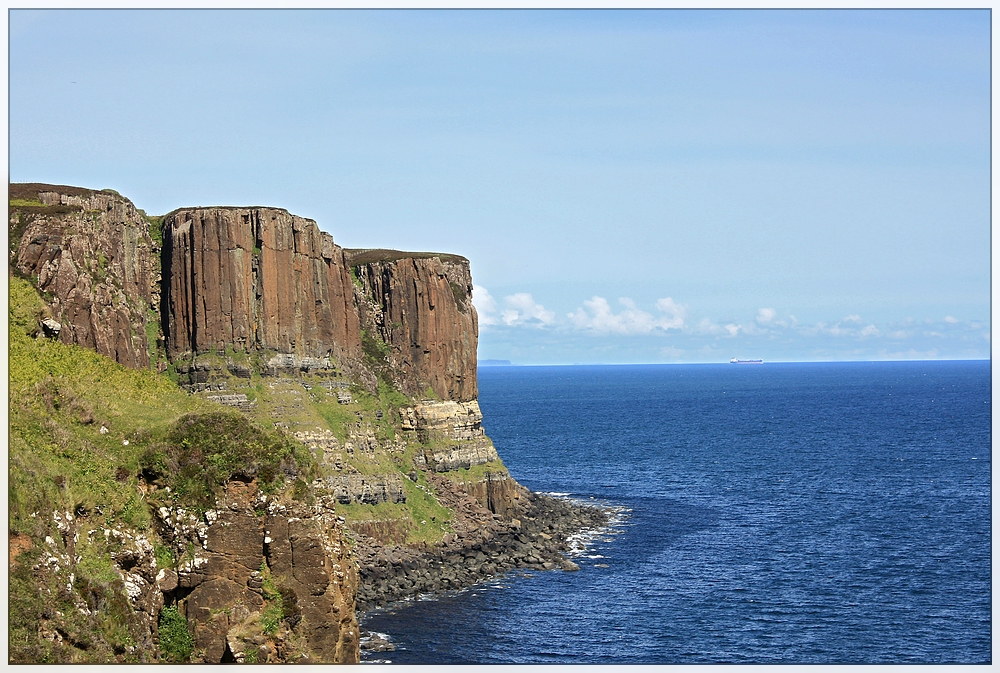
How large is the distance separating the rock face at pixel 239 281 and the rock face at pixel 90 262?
304 cm

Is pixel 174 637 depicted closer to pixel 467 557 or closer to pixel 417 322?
pixel 467 557

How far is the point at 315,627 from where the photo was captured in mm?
33625

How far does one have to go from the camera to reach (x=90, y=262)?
86125 millimetres

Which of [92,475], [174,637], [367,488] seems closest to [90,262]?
[367,488]

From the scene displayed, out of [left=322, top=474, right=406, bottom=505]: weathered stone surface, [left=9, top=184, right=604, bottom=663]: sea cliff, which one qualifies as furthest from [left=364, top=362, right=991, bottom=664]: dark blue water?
[left=322, top=474, right=406, bottom=505]: weathered stone surface

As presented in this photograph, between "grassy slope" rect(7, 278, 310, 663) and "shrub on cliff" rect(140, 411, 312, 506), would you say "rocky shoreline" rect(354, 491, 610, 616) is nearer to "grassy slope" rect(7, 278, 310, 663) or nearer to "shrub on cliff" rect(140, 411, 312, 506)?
"grassy slope" rect(7, 278, 310, 663)

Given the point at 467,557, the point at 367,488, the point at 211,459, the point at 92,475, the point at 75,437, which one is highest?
the point at 75,437

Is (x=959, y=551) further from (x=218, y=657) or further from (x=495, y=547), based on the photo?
(x=218, y=657)

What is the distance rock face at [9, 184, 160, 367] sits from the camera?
6831 cm

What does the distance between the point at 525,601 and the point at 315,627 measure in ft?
167

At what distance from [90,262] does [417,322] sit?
38.7 metres

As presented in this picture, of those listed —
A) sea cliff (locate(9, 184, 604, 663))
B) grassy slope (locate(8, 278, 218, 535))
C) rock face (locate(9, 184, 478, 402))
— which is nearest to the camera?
grassy slope (locate(8, 278, 218, 535))

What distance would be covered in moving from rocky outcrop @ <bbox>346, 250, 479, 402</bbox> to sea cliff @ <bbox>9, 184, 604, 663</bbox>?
20 centimetres

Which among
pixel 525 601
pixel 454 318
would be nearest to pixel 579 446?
pixel 454 318
